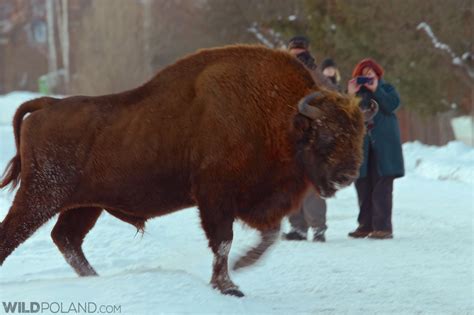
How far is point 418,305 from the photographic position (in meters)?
7.65

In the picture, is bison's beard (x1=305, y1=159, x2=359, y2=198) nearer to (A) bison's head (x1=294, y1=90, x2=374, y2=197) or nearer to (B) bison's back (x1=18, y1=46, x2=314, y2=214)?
(A) bison's head (x1=294, y1=90, x2=374, y2=197)

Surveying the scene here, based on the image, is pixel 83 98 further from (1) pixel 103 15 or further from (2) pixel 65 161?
(1) pixel 103 15

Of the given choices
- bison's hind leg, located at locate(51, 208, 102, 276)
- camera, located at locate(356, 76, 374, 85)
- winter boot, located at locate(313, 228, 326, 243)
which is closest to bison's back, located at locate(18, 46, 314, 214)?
bison's hind leg, located at locate(51, 208, 102, 276)

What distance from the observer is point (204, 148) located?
7723mm

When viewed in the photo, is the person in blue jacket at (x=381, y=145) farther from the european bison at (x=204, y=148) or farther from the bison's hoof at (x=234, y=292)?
the bison's hoof at (x=234, y=292)

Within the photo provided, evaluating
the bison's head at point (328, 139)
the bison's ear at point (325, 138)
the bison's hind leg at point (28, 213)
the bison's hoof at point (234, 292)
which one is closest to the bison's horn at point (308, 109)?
the bison's head at point (328, 139)

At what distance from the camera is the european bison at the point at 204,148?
25.3 ft

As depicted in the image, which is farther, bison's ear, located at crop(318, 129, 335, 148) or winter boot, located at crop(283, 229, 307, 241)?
winter boot, located at crop(283, 229, 307, 241)

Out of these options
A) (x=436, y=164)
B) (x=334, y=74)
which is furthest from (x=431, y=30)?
(x=334, y=74)

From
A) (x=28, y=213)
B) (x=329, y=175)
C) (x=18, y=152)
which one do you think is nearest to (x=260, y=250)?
(x=329, y=175)

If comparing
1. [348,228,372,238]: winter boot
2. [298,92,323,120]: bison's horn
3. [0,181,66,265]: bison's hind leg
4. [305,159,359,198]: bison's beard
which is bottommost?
[348,228,372,238]: winter boot

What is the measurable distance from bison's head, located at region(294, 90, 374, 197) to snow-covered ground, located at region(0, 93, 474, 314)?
89 cm

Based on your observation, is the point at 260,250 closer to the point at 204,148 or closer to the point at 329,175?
the point at 329,175

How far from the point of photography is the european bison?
7707 mm
